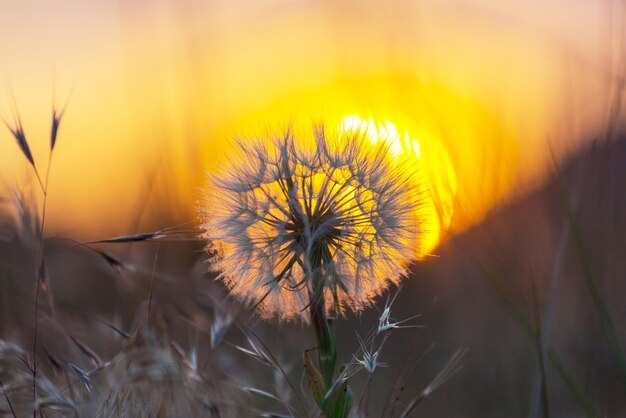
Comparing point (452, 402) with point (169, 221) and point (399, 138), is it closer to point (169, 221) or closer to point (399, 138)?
point (399, 138)

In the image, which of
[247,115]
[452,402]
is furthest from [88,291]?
[452,402]

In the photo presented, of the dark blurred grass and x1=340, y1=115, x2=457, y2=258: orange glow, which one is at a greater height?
x1=340, y1=115, x2=457, y2=258: orange glow

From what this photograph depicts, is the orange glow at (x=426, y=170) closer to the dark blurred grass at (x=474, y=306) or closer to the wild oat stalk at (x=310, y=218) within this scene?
the wild oat stalk at (x=310, y=218)

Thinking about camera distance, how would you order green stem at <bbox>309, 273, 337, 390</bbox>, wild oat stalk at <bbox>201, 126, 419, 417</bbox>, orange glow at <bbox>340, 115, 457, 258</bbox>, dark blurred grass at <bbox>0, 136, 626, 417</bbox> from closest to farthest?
green stem at <bbox>309, 273, 337, 390</bbox>, wild oat stalk at <bbox>201, 126, 419, 417</bbox>, orange glow at <bbox>340, 115, 457, 258</bbox>, dark blurred grass at <bbox>0, 136, 626, 417</bbox>

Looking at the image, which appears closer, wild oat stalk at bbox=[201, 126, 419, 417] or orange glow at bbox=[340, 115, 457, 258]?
wild oat stalk at bbox=[201, 126, 419, 417]

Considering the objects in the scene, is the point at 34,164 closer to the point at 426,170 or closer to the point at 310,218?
the point at 310,218

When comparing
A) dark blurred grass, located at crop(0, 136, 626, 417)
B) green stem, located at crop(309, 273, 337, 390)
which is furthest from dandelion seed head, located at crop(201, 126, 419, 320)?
dark blurred grass, located at crop(0, 136, 626, 417)

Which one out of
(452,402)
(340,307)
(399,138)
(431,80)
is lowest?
(452,402)

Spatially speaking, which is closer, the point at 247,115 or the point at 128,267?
the point at 128,267

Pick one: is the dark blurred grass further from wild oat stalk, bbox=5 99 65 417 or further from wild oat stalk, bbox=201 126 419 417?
wild oat stalk, bbox=201 126 419 417
